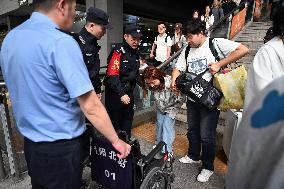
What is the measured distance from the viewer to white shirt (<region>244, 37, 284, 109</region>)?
1501mm

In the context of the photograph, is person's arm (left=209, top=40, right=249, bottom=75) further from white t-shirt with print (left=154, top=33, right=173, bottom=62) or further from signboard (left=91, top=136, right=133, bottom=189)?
white t-shirt with print (left=154, top=33, right=173, bottom=62)

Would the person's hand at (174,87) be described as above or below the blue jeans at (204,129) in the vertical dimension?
above

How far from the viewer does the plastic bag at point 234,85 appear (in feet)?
7.46

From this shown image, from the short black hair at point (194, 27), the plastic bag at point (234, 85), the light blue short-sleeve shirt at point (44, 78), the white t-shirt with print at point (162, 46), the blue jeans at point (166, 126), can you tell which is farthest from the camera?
the white t-shirt with print at point (162, 46)

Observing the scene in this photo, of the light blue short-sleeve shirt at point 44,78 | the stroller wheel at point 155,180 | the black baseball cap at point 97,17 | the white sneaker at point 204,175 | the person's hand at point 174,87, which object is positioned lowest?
the white sneaker at point 204,175

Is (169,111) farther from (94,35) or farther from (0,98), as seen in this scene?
(0,98)

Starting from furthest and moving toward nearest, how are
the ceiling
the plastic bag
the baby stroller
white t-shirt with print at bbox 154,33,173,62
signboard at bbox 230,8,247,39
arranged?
1. the ceiling
2. signboard at bbox 230,8,247,39
3. white t-shirt with print at bbox 154,33,173,62
4. the plastic bag
5. the baby stroller

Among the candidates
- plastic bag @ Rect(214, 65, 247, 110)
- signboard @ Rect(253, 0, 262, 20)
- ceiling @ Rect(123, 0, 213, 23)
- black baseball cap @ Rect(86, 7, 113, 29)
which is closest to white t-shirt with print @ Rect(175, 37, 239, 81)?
plastic bag @ Rect(214, 65, 247, 110)

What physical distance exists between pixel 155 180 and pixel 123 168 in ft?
1.32

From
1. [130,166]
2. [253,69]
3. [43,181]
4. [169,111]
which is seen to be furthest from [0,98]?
[253,69]

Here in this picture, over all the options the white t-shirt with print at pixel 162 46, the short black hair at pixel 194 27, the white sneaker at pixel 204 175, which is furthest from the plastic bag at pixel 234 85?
the white t-shirt with print at pixel 162 46

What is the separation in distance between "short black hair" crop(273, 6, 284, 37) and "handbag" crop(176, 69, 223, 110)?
1082 millimetres

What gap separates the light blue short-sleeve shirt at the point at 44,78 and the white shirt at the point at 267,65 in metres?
1.00

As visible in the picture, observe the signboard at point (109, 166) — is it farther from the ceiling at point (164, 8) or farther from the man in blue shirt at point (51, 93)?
the ceiling at point (164, 8)
